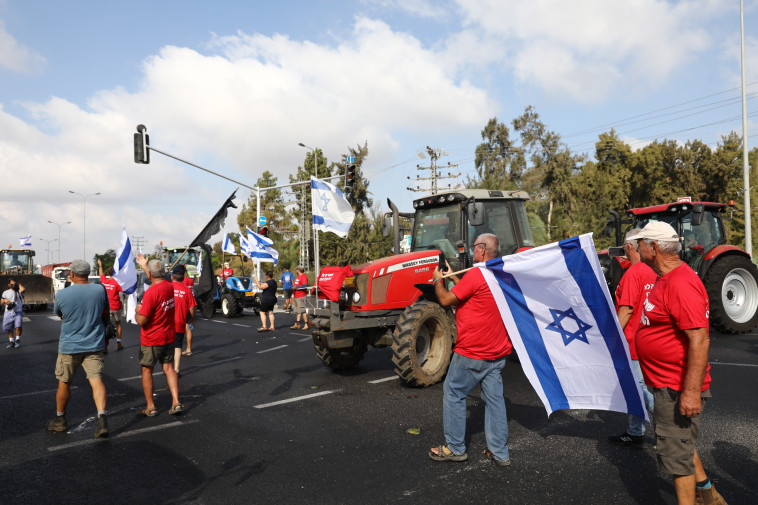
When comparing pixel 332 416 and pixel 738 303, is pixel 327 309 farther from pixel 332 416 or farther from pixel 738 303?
pixel 738 303

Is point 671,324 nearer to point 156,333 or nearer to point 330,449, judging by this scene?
point 330,449

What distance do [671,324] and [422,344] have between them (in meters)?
4.74

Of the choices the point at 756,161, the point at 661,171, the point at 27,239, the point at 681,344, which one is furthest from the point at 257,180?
the point at 681,344

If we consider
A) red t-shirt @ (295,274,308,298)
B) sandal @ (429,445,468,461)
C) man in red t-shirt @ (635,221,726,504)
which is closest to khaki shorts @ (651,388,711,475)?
man in red t-shirt @ (635,221,726,504)

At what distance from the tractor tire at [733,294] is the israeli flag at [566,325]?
7768mm

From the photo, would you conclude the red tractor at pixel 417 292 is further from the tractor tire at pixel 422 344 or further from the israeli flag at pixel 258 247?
the israeli flag at pixel 258 247

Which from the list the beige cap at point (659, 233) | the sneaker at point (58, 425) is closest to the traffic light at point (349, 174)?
the sneaker at point (58, 425)

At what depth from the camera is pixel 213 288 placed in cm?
844

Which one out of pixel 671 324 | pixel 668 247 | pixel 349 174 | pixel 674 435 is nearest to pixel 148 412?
pixel 674 435

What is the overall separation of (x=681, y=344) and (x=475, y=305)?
174cm

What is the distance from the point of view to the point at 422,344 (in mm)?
7789

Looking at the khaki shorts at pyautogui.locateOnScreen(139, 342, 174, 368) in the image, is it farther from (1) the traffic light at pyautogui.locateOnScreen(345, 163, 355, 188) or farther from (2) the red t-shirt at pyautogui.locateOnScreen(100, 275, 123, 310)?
(1) the traffic light at pyautogui.locateOnScreen(345, 163, 355, 188)

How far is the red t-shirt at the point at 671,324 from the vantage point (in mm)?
3152

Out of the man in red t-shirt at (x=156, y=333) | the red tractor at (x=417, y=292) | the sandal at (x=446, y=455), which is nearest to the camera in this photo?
the sandal at (x=446, y=455)
